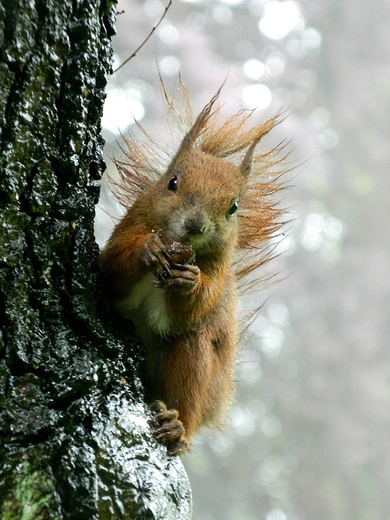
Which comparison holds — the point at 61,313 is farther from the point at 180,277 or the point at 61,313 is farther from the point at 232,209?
the point at 232,209

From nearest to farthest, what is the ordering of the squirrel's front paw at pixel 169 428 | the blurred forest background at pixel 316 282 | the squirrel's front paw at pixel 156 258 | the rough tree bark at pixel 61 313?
the rough tree bark at pixel 61 313 → the squirrel's front paw at pixel 169 428 → the squirrel's front paw at pixel 156 258 → the blurred forest background at pixel 316 282

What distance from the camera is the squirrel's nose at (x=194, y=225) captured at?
6.95ft

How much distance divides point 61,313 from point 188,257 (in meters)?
0.57

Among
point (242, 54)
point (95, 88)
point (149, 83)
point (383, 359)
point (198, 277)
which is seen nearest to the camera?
point (95, 88)

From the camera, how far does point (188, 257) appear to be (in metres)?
2.04

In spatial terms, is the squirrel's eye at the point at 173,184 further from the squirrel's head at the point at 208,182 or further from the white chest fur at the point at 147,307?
the white chest fur at the point at 147,307

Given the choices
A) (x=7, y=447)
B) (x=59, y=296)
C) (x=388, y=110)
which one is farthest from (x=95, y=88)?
(x=388, y=110)

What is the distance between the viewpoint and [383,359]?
10.7 metres

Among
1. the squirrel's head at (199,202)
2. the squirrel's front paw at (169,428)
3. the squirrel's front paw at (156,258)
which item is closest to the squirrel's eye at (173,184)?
the squirrel's head at (199,202)

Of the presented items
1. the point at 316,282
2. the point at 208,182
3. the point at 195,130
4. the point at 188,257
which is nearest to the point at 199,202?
the point at 208,182

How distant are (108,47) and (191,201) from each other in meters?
0.62

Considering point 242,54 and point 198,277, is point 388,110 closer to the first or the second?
point 242,54

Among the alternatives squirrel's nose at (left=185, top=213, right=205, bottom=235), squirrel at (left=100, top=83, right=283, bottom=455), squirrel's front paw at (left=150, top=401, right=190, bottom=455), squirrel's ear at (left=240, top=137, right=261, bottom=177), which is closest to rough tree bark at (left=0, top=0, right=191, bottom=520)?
squirrel's front paw at (left=150, top=401, right=190, bottom=455)

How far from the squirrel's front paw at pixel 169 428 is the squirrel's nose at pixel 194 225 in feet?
1.74
